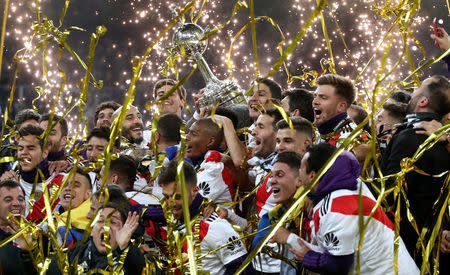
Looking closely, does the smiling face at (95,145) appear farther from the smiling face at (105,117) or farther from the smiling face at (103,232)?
the smiling face at (103,232)

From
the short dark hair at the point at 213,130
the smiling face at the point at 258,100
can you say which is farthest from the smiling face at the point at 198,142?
the smiling face at the point at 258,100

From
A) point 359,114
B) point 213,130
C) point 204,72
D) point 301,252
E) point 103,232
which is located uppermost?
point 204,72

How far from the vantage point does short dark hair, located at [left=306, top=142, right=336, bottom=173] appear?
10.5 ft

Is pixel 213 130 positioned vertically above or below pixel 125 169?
above

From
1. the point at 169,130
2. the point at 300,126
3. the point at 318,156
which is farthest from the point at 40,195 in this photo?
the point at 318,156

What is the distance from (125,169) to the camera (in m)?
4.55

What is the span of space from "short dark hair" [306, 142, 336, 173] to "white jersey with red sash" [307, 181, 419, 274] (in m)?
0.20

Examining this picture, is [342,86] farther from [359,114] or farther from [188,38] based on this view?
[188,38]

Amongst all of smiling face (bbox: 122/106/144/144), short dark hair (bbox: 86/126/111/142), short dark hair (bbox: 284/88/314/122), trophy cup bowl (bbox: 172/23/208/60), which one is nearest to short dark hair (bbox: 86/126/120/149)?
short dark hair (bbox: 86/126/111/142)

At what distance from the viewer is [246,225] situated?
414 cm

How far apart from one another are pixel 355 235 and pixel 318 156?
1.51 ft

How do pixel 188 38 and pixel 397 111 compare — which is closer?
pixel 397 111

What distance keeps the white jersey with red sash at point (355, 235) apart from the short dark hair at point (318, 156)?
8.0 inches

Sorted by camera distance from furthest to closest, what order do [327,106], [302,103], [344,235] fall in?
1. [302,103]
2. [327,106]
3. [344,235]
